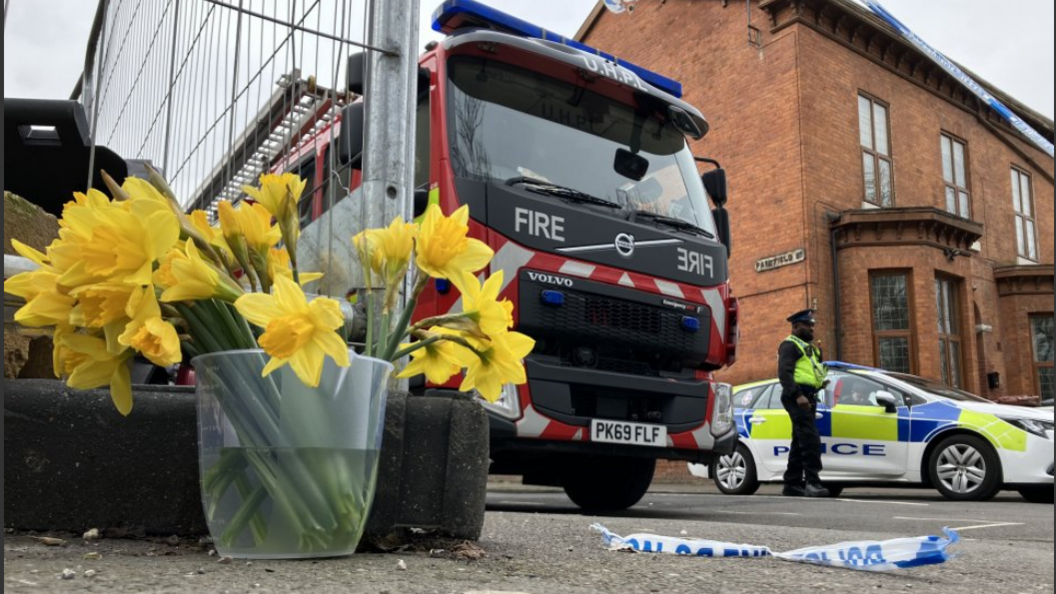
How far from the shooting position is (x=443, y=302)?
4.43 m

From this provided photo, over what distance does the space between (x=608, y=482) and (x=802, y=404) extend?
3.34 m

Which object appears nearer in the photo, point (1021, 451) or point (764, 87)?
point (1021, 451)

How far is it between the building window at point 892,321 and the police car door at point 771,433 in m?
6.26

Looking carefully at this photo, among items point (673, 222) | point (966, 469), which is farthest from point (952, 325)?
point (673, 222)

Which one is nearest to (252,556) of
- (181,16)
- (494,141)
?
(181,16)

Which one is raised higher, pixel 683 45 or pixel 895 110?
pixel 683 45

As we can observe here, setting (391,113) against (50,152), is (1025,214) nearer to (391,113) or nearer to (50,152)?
(391,113)

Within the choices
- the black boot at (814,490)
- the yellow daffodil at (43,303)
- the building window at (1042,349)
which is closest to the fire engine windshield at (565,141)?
the yellow daffodil at (43,303)

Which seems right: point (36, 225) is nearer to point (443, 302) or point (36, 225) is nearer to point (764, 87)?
point (443, 302)

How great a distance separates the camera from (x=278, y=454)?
1616 millimetres

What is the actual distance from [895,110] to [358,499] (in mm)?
18139

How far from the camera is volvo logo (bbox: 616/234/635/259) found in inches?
198

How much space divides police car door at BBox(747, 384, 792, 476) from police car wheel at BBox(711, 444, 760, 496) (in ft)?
0.39

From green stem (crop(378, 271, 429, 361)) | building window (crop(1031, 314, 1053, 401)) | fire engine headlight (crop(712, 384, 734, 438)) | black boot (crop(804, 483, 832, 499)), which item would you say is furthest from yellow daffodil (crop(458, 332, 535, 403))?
building window (crop(1031, 314, 1053, 401))
